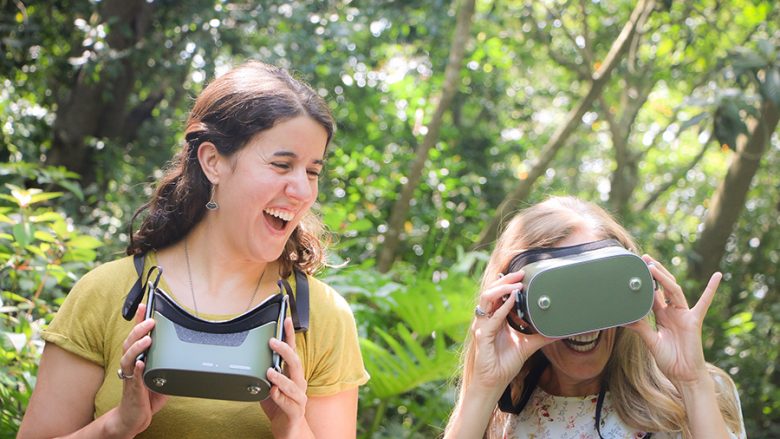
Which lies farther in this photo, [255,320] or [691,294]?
[691,294]

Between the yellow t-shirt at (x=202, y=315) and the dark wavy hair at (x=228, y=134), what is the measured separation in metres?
0.10

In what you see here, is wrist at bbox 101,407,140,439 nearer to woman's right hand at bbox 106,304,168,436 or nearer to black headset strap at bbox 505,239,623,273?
woman's right hand at bbox 106,304,168,436

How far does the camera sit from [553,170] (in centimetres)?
970

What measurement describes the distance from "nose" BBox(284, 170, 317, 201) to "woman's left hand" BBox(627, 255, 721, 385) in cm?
75

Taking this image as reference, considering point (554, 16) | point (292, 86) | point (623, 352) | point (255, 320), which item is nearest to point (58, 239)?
point (292, 86)

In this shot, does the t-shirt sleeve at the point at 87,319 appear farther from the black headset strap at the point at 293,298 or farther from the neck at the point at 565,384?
the neck at the point at 565,384

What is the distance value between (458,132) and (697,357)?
455 centimetres

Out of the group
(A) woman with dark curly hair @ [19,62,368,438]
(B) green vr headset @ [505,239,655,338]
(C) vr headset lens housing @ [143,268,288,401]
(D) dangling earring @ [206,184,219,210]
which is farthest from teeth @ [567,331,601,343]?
(D) dangling earring @ [206,184,219,210]

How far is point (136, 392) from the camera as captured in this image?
1.73 meters

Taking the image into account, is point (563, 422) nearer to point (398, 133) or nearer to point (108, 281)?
point (108, 281)

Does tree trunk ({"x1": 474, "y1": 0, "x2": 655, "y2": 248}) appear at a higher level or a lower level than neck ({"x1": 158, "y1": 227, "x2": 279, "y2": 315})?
lower

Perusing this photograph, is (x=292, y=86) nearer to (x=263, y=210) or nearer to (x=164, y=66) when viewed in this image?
(x=263, y=210)

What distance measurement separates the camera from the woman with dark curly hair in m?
1.92

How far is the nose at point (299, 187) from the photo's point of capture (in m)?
1.93
